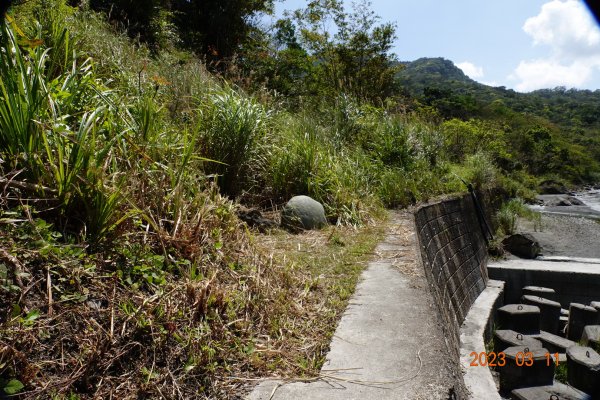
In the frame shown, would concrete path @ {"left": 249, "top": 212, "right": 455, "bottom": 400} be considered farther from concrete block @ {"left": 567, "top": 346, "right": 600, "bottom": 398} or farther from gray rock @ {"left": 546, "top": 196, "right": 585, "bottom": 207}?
gray rock @ {"left": 546, "top": 196, "right": 585, "bottom": 207}

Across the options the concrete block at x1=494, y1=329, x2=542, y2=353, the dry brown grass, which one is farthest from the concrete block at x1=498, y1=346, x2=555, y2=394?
the dry brown grass

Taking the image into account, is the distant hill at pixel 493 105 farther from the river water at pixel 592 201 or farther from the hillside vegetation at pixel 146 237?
the hillside vegetation at pixel 146 237

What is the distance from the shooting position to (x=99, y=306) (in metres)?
1.86

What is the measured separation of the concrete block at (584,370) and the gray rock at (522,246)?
4.98 m

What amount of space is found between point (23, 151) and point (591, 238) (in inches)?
592

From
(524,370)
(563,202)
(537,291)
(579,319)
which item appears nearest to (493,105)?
(563,202)

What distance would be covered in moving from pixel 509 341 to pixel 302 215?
3790mm

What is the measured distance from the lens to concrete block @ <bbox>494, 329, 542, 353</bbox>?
247 inches

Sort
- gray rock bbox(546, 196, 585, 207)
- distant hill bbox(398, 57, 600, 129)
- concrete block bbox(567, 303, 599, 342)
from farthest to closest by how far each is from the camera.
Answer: distant hill bbox(398, 57, 600, 129) < gray rock bbox(546, 196, 585, 207) < concrete block bbox(567, 303, 599, 342)

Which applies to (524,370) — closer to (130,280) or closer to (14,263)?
(130,280)

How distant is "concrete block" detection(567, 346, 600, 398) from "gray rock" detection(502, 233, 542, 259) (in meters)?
4.98

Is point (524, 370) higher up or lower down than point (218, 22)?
lower down

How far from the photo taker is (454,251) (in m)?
7.50

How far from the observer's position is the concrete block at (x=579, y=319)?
315 inches
